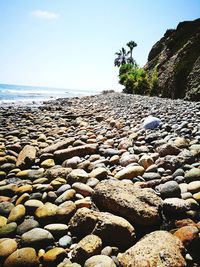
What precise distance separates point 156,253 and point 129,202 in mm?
608

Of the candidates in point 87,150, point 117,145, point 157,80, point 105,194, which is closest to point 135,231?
point 105,194

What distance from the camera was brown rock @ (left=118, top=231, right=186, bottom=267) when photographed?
4.52ft

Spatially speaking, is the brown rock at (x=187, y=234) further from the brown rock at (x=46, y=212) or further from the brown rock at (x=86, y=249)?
the brown rock at (x=46, y=212)

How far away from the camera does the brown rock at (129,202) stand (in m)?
1.90

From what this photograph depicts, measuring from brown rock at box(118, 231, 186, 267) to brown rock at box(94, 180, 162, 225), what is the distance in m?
0.29

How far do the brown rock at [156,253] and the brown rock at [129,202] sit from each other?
0.95ft

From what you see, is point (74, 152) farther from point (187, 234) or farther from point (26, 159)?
point (187, 234)

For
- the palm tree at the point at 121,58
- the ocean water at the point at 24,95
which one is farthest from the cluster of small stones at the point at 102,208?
the palm tree at the point at 121,58

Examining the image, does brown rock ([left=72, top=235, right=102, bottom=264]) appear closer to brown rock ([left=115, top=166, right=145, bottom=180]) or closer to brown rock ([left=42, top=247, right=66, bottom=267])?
brown rock ([left=42, top=247, right=66, bottom=267])

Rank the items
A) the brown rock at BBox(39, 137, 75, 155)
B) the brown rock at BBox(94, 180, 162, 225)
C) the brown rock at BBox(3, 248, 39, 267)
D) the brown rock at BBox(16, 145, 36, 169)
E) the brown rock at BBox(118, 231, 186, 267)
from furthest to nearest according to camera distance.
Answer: the brown rock at BBox(39, 137, 75, 155) → the brown rock at BBox(16, 145, 36, 169) → the brown rock at BBox(94, 180, 162, 225) → the brown rock at BBox(3, 248, 39, 267) → the brown rock at BBox(118, 231, 186, 267)

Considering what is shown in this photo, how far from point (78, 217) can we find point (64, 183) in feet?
2.70

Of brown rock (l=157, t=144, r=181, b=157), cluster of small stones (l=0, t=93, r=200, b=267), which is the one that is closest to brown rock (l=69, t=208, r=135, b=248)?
cluster of small stones (l=0, t=93, r=200, b=267)

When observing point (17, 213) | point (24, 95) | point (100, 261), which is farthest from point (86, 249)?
point (24, 95)

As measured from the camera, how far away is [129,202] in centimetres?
201
